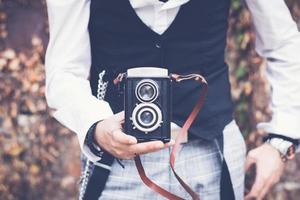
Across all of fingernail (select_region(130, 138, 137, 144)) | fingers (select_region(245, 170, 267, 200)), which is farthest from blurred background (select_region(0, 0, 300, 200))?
fingernail (select_region(130, 138, 137, 144))

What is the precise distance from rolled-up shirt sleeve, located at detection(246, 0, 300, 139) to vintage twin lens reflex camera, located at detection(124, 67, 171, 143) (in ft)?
1.60

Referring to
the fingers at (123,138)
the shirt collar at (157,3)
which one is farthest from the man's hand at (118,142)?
the shirt collar at (157,3)

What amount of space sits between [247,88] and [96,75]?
4.19 ft

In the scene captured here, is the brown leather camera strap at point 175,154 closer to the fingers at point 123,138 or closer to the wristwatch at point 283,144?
the fingers at point 123,138

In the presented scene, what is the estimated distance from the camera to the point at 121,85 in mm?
1300

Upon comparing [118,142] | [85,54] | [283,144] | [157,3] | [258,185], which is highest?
[157,3]

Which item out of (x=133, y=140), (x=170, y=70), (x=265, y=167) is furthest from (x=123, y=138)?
(x=265, y=167)

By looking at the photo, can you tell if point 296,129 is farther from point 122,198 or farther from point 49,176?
point 49,176

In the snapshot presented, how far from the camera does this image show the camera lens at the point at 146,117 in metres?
1.17

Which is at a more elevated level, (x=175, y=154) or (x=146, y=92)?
(x=146, y=92)

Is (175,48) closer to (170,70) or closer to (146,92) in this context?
(170,70)

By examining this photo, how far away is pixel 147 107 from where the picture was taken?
3.81ft

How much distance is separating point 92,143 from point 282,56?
64cm

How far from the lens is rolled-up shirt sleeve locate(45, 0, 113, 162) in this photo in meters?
1.29
